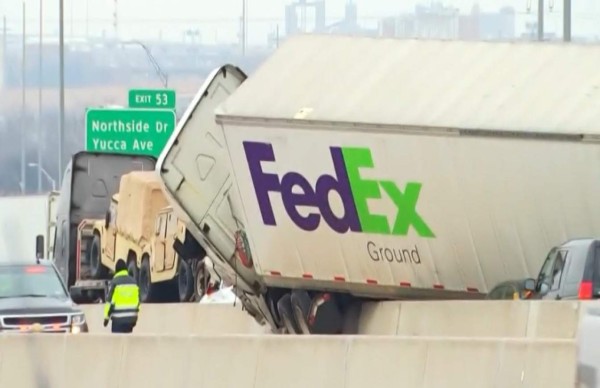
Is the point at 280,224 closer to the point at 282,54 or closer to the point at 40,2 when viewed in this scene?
the point at 282,54

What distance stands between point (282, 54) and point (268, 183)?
1894mm

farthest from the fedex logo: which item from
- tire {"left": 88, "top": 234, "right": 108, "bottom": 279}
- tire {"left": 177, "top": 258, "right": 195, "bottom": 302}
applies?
tire {"left": 88, "top": 234, "right": 108, "bottom": 279}

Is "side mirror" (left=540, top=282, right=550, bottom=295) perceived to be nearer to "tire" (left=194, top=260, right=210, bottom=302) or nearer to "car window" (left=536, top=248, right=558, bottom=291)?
"car window" (left=536, top=248, right=558, bottom=291)

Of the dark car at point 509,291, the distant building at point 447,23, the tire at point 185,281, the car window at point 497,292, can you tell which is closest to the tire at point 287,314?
the dark car at point 509,291

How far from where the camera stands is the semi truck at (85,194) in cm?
3897

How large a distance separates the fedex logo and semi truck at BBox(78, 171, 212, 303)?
9.78 m

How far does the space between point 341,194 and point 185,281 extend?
40.3 feet

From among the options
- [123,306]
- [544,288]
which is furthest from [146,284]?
[544,288]

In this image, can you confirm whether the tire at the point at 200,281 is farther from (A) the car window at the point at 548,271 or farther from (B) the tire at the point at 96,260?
(A) the car window at the point at 548,271

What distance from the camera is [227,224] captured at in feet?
80.8

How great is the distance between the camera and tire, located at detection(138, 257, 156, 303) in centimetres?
3538

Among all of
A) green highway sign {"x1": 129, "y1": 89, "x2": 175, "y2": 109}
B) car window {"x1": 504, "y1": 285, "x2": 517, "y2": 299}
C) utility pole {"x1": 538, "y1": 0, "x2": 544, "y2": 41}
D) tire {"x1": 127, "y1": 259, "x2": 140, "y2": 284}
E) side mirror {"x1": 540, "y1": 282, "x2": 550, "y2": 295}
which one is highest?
utility pole {"x1": 538, "y1": 0, "x2": 544, "y2": 41}

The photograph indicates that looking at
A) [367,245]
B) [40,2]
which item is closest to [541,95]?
[367,245]

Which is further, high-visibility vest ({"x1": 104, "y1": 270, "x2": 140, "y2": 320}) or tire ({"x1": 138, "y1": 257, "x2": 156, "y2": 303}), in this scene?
tire ({"x1": 138, "y1": 257, "x2": 156, "y2": 303})
